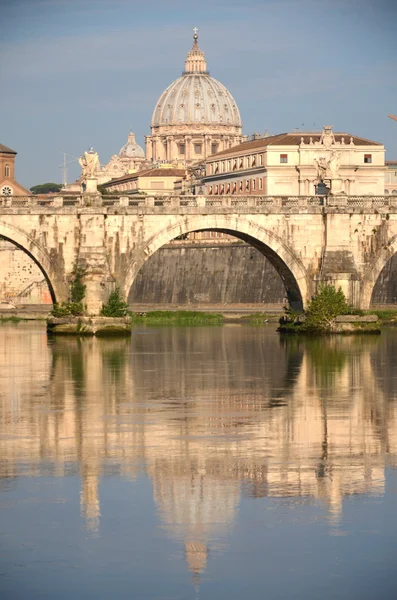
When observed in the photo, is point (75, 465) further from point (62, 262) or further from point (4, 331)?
point (4, 331)

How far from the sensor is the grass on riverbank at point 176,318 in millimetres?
71438

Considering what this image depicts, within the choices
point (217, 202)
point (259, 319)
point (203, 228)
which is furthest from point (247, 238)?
point (259, 319)

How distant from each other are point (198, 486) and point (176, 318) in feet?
182

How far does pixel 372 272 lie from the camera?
5794 cm

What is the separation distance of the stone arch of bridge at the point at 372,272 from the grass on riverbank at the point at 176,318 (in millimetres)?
13997

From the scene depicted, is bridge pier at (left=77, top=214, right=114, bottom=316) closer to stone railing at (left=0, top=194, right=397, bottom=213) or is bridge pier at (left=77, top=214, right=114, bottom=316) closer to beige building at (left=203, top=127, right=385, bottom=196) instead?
stone railing at (left=0, top=194, right=397, bottom=213)

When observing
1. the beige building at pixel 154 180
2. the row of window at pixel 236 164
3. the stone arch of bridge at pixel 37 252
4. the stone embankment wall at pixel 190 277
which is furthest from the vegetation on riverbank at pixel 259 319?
the beige building at pixel 154 180

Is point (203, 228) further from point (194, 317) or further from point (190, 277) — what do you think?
point (190, 277)

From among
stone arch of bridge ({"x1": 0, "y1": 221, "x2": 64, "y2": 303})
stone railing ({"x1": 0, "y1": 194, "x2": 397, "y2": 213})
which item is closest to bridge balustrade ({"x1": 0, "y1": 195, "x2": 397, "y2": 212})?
stone railing ({"x1": 0, "y1": 194, "x2": 397, "y2": 213})

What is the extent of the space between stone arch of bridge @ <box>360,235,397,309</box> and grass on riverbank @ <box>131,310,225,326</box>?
14.0 metres

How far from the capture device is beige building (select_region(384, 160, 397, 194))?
15732 centimetres

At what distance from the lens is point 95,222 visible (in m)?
55.4

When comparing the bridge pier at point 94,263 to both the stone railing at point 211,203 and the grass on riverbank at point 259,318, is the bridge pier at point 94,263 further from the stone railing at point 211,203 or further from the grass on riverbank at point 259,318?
the grass on riverbank at point 259,318

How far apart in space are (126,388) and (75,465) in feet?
37.9
